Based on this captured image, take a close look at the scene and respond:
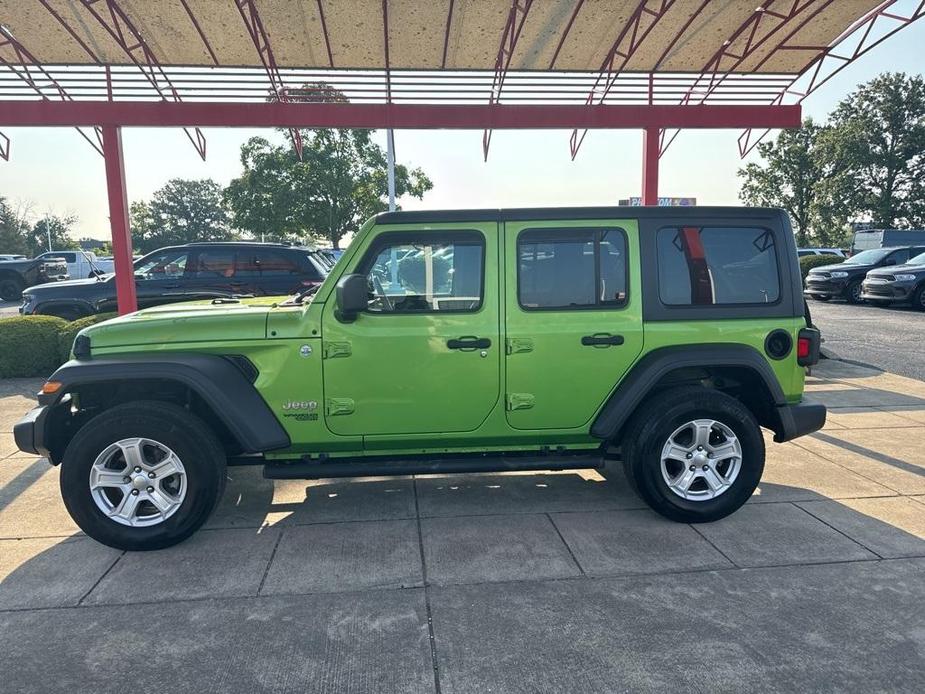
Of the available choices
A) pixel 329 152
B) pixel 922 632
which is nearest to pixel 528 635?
pixel 922 632

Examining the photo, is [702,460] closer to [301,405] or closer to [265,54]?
[301,405]

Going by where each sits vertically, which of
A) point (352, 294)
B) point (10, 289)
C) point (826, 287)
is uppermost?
point (10, 289)

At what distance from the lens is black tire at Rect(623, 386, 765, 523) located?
3801 mm

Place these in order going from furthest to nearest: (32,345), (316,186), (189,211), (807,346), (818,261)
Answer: (189,211) < (316,186) < (818,261) < (32,345) < (807,346)

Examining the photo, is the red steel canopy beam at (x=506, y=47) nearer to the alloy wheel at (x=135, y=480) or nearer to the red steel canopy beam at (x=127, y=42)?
the red steel canopy beam at (x=127, y=42)

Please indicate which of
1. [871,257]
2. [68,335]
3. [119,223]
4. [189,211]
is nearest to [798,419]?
[119,223]

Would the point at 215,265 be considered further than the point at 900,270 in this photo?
No

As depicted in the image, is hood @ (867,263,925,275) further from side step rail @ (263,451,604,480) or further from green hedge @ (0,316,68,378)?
green hedge @ (0,316,68,378)

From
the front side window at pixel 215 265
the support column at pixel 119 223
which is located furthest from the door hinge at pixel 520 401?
the front side window at pixel 215 265

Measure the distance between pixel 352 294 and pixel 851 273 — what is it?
62.9 ft

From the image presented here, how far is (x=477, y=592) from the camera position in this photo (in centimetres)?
312

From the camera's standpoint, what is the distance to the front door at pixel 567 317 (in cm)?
377

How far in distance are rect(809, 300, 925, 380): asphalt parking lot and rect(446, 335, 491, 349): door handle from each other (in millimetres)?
7675

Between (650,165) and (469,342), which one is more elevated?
(650,165)
